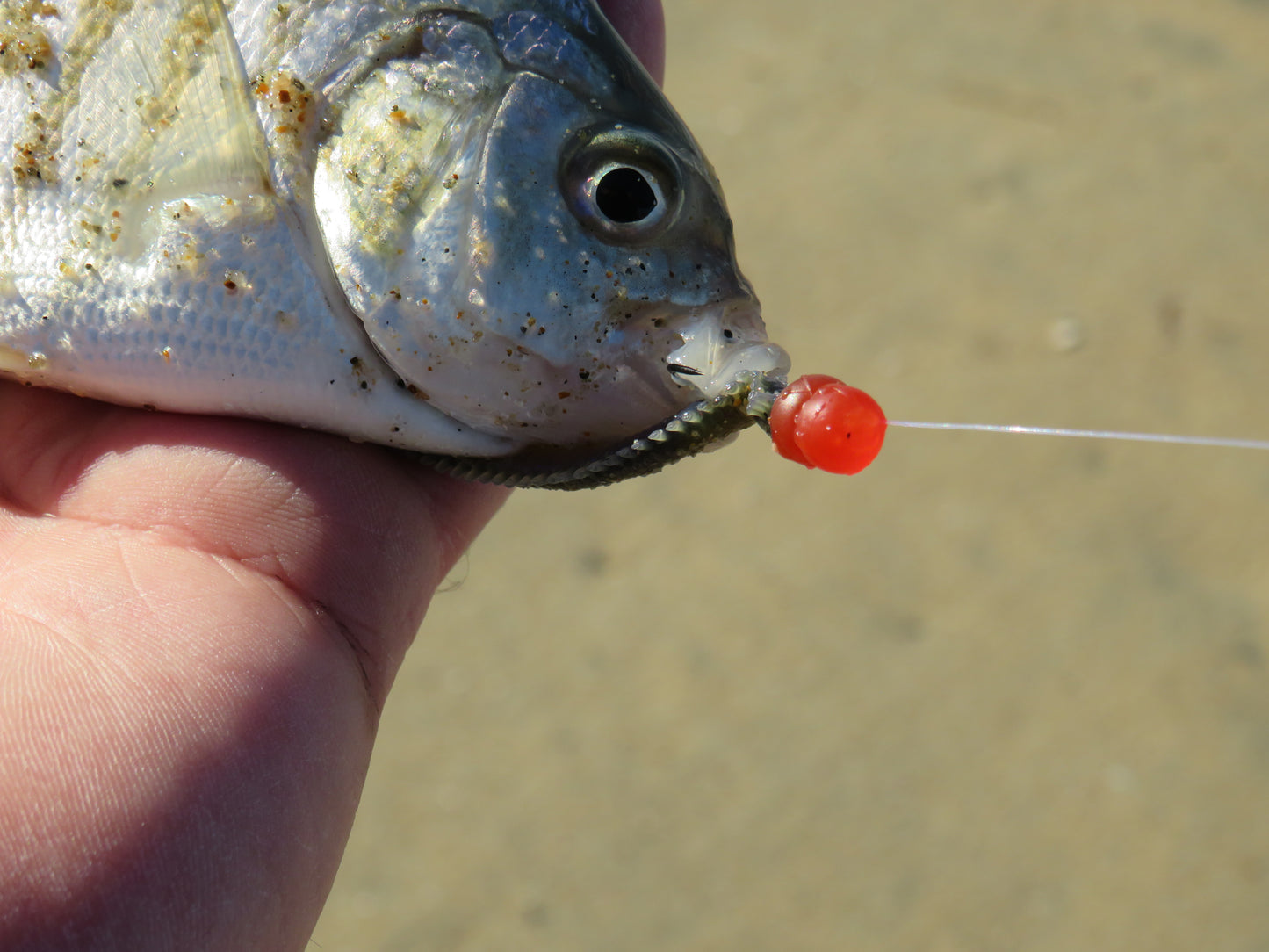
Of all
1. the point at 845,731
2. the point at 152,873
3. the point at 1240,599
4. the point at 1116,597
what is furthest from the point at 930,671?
the point at 152,873

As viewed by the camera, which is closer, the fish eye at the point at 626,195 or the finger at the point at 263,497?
the fish eye at the point at 626,195

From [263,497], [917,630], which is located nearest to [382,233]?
[263,497]

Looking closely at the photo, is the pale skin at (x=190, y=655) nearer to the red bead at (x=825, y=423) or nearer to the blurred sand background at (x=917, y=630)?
the red bead at (x=825, y=423)

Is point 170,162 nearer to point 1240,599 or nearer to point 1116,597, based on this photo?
point 1116,597

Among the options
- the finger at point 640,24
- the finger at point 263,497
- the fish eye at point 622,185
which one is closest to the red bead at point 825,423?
the fish eye at point 622,185

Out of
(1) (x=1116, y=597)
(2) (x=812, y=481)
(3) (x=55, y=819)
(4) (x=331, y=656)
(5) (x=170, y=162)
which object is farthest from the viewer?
(2) (x=812, y=481)

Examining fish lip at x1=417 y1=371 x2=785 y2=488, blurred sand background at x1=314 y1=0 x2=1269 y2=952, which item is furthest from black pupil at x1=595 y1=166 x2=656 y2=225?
blurred sand background at x1=314 y1=0 x2=1269 y2=952

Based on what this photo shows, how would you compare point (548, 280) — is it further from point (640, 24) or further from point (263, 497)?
point (640, 24)
